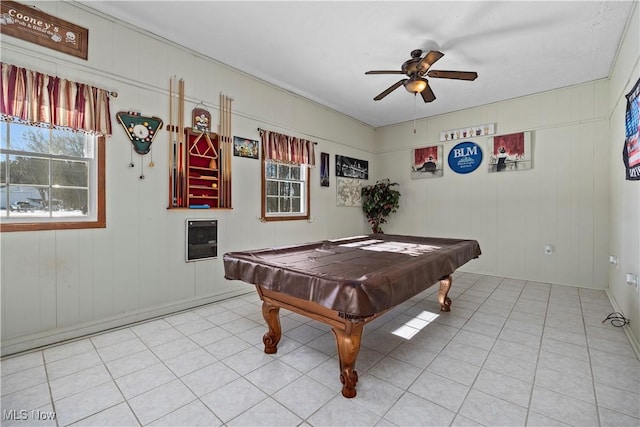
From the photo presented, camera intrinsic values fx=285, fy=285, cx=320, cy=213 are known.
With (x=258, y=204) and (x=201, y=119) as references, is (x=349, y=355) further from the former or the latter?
(x=201, y=119)

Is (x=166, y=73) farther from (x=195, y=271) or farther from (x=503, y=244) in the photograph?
(x=503, y=244)

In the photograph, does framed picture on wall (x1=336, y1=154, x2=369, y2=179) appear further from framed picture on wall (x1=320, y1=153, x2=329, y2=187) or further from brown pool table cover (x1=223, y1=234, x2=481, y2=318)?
brown pool table cover (x1=223, y1=234, x2=481, y2=318)

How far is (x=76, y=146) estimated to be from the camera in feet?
9.07

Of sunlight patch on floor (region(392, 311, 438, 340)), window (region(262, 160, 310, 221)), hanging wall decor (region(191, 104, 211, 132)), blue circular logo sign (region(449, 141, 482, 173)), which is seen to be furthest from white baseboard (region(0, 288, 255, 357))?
blue circular logo sign (region(449, 141, 482, 173))

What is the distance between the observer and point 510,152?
498 centimetres

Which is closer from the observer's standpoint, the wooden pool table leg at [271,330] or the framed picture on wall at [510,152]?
the wooden pool table leg at [271,330]

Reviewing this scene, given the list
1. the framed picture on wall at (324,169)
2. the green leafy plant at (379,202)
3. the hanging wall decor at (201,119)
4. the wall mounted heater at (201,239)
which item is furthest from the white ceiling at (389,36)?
the green leafy plant at (379,202)

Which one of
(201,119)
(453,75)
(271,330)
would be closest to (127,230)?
(201,119)

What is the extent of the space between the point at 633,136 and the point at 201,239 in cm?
457

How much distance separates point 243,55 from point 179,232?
2.37m

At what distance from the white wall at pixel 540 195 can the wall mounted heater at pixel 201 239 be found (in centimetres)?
427

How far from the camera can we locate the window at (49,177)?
244 centimetres

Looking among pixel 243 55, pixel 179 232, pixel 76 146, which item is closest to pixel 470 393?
pixel 179 232

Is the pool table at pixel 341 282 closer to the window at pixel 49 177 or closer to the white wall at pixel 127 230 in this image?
the white wall at pixel 127 230
